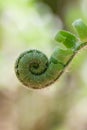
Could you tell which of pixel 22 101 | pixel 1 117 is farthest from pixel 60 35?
pixel 1 117

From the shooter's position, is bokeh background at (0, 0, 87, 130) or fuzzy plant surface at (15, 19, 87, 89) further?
bokeh background at (0, 0, 87, 130)

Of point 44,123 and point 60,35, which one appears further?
point 44,123

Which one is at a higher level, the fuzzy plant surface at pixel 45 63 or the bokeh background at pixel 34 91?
the bokeh background at pixel 34 91

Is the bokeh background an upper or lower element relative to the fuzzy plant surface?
upper

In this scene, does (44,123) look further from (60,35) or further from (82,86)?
(60,35)

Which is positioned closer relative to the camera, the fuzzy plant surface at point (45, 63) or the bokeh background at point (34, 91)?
the fuzzy plant surface at point (45, 63)
